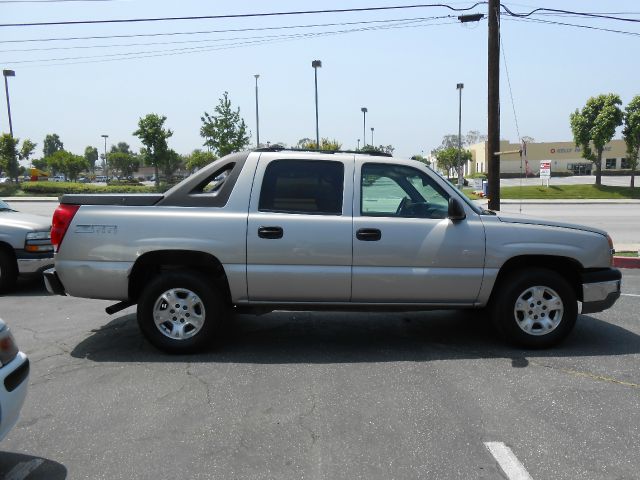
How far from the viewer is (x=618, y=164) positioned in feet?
277

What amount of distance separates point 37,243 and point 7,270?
0.58m

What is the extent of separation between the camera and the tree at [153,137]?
47.8 meters

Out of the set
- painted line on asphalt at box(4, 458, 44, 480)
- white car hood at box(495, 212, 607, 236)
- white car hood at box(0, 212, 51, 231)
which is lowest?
painted line on asphalt at box(4, 458, 44, 480)

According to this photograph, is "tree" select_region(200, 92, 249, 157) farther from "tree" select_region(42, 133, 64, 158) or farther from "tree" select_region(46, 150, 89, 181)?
"tree" select_region(42, 133, 64, 158)

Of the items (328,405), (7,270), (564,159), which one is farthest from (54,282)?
(564,159)

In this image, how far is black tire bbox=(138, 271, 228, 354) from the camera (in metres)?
5.15

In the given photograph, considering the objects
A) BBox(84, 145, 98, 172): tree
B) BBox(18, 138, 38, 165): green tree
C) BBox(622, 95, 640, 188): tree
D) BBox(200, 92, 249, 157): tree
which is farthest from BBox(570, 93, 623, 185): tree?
BBox(84, 145, 98, 172): tree

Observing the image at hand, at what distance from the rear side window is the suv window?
0.87 feet

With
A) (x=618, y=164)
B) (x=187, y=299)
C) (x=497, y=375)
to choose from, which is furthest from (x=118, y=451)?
(x=618, y=164)

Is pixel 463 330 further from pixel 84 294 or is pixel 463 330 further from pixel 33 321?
pixel 33 321

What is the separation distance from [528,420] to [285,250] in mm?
2430

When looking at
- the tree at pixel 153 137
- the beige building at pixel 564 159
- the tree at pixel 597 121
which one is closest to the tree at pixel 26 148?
the tree at pixel 153 137

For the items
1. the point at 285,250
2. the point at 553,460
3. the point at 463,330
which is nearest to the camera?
the point at 553,460

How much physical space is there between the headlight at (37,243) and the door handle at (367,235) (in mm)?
5266
